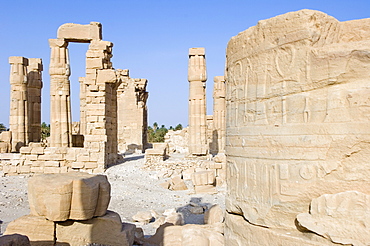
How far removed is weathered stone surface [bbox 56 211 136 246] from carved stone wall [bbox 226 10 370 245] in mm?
2346

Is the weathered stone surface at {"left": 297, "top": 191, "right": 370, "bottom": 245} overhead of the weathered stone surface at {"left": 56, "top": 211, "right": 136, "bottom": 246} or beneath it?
overhead

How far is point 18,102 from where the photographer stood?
1786 centimetres

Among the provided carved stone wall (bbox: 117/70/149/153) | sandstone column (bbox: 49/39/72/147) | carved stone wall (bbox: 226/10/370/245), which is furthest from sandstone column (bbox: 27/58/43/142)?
carved stone wall (bbox: 226/10/370/245)

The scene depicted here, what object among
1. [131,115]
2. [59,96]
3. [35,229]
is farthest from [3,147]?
[35,229]

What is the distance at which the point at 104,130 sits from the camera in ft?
41.6

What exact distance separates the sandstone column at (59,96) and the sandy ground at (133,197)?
6.91 feet

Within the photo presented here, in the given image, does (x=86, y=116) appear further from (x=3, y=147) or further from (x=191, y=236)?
(x=191, y=236)

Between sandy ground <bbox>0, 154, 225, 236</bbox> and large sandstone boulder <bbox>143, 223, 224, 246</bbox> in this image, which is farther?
sandy ground <bbox>0, 154, 225, 236</bbox>

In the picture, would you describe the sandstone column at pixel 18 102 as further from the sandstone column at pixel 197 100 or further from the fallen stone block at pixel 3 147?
the sandstone column at pixel 197 100

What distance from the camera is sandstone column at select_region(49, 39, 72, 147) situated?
45.0 ft

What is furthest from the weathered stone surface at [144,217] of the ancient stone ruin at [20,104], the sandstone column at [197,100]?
the ancient stone ruin at [20,104]

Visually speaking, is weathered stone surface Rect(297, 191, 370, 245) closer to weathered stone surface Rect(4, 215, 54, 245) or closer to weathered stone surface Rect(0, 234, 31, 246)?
weathered stone surface Rect(0, 234, 31, 246)

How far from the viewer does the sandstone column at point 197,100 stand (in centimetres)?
1546

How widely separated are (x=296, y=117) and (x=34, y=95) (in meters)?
19.1
